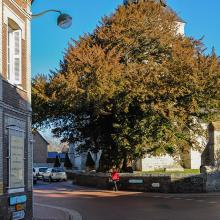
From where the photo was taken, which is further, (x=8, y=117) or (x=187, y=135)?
(x=187, y=135)

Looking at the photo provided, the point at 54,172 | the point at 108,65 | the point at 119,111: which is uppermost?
the point at 108,65

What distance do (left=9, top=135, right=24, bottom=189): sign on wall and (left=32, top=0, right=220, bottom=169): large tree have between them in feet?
69.5

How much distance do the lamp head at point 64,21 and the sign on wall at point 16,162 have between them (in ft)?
11.9

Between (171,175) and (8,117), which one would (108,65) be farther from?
(8,117)

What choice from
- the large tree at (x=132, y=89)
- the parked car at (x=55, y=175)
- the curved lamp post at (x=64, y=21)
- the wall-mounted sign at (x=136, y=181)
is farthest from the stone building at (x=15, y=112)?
the parked car at (x=55, y=175)

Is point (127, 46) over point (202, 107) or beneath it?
over

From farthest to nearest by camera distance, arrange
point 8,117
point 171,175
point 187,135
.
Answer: point 187,135, point 171,175, point 8,117

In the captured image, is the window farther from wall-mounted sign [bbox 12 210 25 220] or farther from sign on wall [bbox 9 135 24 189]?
wall-mounted sign [bbox 12 210 25 220]

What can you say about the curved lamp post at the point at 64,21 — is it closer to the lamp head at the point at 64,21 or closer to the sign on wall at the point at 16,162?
the lamp head at the point at 64,21

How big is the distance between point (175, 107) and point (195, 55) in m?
5.11

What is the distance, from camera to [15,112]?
1614 centimetres

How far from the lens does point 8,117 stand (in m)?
15.4

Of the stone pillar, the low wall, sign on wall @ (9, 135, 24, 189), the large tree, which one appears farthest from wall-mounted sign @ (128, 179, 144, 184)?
sign on wall @ (9, 135, 24, 189)

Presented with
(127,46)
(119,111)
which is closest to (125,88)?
(119,111)
